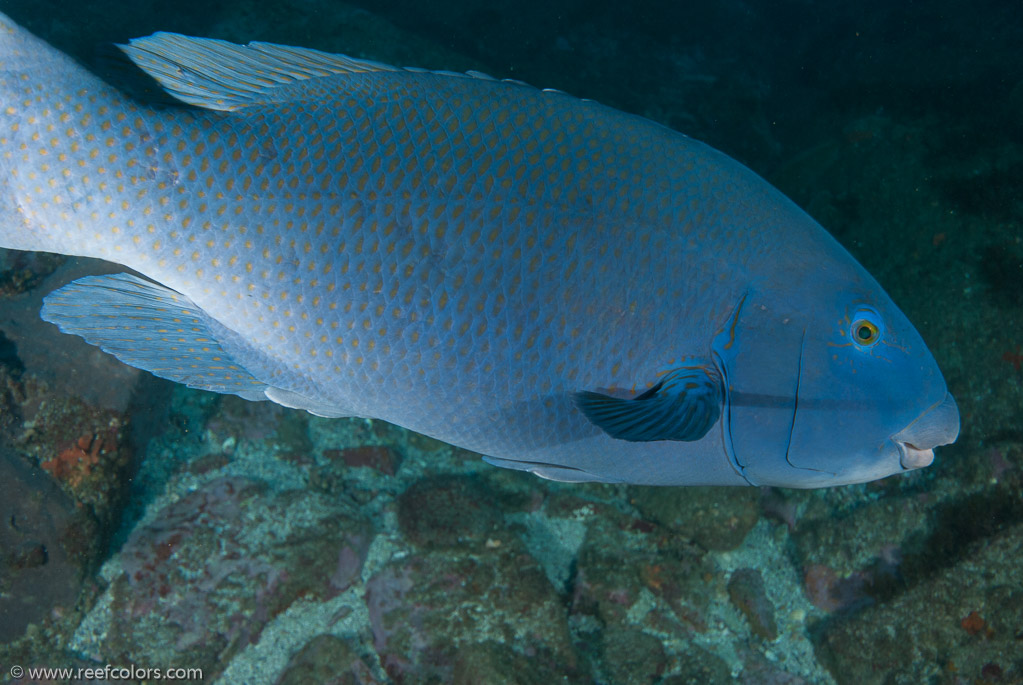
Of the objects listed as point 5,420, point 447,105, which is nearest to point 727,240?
point 447,105

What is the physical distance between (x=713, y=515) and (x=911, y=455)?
2.24 metres

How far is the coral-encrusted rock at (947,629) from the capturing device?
9.47 ft

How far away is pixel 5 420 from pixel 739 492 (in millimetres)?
4925

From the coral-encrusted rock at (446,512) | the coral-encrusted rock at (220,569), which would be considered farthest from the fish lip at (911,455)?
the coral-encrusted rock at (220,569)

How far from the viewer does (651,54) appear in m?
8.09

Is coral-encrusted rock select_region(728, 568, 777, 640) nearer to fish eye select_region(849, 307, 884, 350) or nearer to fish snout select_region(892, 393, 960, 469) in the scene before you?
fish snout select_region(892, 393, 960, 469)

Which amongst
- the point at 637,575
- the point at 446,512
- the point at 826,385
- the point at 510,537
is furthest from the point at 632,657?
the point at 826,385

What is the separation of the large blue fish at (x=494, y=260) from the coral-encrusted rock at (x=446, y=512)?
181cm

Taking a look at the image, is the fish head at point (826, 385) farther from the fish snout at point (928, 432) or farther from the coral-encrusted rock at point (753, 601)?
the coral-encrusted rock at point (753, 601)

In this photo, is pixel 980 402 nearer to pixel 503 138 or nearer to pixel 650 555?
pixel 650 555

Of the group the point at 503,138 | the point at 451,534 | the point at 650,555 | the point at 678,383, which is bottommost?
the point at 650,555

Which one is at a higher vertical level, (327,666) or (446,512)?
(446,512)

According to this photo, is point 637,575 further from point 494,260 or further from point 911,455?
point 494,260

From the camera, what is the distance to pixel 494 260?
1.69 metres
